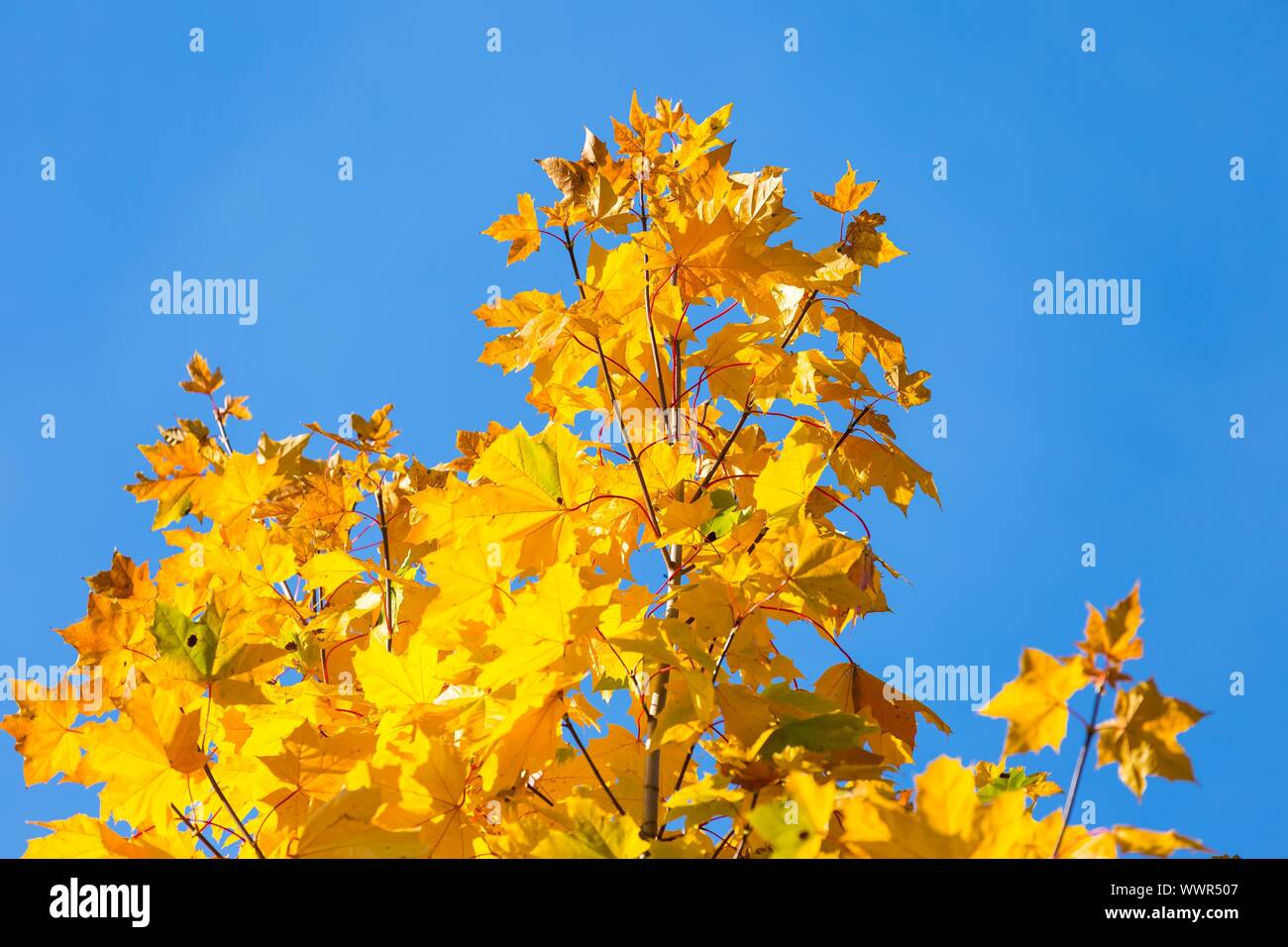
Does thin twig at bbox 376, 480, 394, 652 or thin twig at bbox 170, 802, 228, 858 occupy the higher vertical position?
thin twig at bbox 376, 480, 394, 652

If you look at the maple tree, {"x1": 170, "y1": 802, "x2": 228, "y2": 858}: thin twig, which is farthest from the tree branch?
{"x1": 170, "y1": 802, "x2": 228, "y2": 858}: thin twig

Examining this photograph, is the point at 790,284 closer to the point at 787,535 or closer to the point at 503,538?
the point at 787,535

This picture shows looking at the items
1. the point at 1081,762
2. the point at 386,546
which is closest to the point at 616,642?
the point at 1081,762

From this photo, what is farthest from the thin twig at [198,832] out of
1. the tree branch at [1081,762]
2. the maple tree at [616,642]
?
the tree branch at [1081,762]

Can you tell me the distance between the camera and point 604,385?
7.83 feet

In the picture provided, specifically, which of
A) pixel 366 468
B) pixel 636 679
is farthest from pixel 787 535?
pixel 366 468

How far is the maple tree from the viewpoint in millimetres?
1393

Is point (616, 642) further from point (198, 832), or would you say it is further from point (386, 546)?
point (386, 546)

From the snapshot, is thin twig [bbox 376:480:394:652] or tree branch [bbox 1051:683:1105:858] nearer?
tree branch [bbox 1051:683:1105:858]

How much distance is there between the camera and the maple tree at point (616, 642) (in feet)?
4.57

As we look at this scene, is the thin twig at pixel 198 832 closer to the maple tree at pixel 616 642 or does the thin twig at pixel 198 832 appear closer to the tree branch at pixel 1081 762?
the maple tree at pixel 616 642

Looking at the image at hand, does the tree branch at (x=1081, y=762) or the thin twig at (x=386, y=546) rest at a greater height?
the thin twig at (x=386, y=546)

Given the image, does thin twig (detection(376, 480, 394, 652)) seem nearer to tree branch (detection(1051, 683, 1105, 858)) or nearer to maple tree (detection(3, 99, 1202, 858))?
maple tree (detection(3, 99, 1202, 858))
